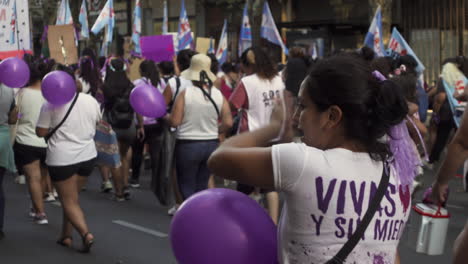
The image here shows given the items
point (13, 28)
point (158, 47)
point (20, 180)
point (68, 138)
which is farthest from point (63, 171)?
point (20, 180)

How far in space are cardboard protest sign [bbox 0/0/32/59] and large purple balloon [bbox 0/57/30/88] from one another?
1.21 ft

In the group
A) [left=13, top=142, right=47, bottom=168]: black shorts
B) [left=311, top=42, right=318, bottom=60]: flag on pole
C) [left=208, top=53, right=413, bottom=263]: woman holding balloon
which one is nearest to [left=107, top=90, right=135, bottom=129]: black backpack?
[left=13, top=142, right=47, bottom=168]: black shorts

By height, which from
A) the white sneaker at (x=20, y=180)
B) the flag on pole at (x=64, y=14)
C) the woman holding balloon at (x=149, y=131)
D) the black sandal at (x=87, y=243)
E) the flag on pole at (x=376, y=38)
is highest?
the flag on pole at (x=64, y=14)

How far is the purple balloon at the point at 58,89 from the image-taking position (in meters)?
6.47

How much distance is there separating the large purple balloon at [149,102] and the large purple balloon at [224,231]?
469cm

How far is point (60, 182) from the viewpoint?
21.6ft

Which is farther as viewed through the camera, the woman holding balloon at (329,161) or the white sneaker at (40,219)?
the white sneaker at (40,219)

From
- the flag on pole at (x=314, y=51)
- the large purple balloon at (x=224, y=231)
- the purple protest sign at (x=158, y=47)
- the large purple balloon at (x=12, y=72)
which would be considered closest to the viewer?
the large purple balloon at (x=224, y=231)

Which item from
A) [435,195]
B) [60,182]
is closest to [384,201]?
[435,195]

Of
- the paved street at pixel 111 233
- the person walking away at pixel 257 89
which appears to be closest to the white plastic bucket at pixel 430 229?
the paved street at pixel 111 233

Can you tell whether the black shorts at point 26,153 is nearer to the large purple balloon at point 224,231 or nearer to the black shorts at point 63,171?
the black shorts at point 63,171

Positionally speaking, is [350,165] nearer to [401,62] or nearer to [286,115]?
[286,115]

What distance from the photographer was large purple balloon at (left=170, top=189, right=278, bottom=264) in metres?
2.47

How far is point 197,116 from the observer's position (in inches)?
286
